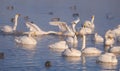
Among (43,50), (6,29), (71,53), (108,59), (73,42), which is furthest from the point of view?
(6,29)

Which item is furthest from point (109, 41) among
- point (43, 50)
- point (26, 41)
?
point (43, 50)

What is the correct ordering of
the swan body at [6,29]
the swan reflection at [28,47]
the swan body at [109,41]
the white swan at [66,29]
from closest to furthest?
the swan reflection at [28,47] → the swan body at [109,41] → the swan body at [6,29] → the white swan at [66,29]

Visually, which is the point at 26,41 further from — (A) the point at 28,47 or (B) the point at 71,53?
(B) the point at 71,53

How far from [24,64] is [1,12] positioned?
23.8m

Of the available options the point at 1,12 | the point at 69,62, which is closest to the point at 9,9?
the point at 1,12

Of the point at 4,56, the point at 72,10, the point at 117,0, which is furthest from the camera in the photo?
the point at 117,0

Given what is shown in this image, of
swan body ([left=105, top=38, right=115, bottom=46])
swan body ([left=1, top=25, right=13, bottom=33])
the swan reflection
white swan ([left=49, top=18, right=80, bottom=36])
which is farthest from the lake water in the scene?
swan body ([left=1, top=25, right=13, bottom=33])

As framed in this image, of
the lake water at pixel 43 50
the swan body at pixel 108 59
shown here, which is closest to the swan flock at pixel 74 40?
the swan body at pixel 108 59

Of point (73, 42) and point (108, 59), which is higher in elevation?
point (73, 42)

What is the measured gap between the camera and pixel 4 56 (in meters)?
26.3

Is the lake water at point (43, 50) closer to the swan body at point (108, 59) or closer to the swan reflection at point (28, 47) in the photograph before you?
the swan reflection at point (28, 47)

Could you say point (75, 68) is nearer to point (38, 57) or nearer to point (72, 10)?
point (38, 57)

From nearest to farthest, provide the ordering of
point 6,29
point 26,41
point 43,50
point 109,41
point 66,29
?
1. point 43,50
2. point 26,41
3. point 109,41
4. point 6,29
5. point 66,29

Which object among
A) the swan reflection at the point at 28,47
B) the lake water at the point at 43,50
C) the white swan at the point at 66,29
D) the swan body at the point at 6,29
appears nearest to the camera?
the lake water at the point at 43,50
